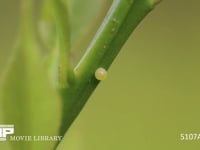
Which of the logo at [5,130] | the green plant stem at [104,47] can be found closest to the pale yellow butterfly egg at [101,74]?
the green plant stem at [104,47]

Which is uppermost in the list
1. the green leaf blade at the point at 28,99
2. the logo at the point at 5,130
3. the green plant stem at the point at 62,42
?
the green plant stem at the point at 62,42

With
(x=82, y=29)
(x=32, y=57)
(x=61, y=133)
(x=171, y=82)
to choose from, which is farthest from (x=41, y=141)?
(x=171, y=82)

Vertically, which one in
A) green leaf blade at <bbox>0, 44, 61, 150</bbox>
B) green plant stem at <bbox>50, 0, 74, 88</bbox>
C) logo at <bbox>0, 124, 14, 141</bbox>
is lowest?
logo at <bbox>0, 124, 14, 141</bbox>

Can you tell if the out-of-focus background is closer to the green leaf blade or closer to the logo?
the green leaf blade

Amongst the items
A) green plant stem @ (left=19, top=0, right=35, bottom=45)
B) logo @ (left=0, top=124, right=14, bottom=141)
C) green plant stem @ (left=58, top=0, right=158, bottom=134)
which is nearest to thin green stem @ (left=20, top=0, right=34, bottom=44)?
green plant stem @ (left=19, top=0, right=35, bottom=45)

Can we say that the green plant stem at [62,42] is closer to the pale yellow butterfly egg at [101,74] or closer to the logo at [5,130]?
the pale yellow butterfly egg at [101,74]

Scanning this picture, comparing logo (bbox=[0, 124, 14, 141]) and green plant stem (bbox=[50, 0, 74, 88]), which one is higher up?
green plant stem (bbox=[50, 0, 74, 88])
